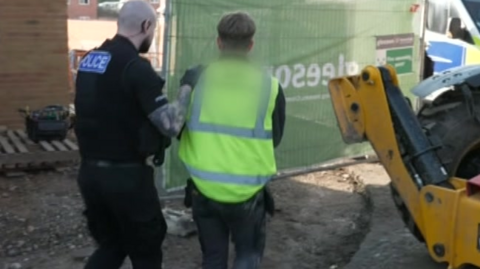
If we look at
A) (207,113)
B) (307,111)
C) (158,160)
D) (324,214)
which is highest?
(207,113)

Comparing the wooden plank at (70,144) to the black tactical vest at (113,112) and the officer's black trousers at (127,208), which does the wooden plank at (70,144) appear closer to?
the officer's black trousers at (127,208)

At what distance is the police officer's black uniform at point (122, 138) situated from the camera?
3.90m

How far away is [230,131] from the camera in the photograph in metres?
3.82

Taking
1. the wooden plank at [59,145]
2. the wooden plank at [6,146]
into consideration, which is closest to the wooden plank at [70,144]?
the wooden plank at [59,145]

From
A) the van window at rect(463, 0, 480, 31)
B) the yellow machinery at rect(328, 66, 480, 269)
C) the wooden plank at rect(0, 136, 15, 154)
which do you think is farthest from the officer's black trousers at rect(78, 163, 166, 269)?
the van window at rect(463, 0, 480, 31)

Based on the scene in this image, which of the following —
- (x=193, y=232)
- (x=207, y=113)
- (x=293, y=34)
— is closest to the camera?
(x=207, y=113)

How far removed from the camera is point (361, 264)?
5605 millimetres

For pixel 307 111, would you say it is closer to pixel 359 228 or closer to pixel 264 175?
pixel 359 228

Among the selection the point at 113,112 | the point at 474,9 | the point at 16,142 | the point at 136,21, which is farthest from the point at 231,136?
the point at 474,9

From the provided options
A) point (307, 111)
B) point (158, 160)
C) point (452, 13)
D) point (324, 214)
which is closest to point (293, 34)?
point (307, 111)

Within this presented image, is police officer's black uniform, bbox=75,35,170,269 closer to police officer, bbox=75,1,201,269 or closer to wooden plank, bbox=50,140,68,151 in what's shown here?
police officer, bbox=75,1,201,269

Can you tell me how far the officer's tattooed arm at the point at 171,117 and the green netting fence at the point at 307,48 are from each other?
2630mm

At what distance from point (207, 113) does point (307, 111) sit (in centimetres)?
421

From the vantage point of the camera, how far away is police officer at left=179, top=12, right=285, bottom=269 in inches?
151
